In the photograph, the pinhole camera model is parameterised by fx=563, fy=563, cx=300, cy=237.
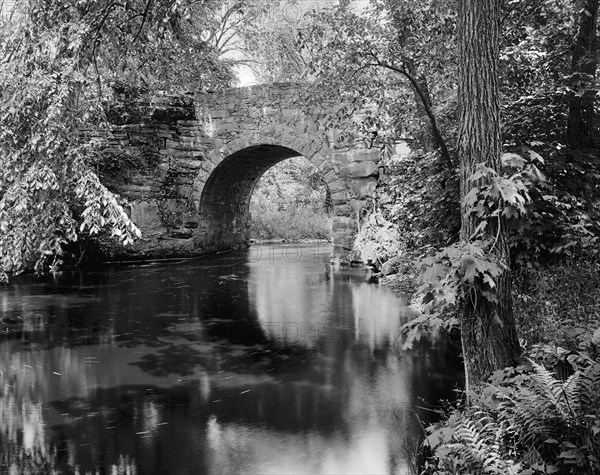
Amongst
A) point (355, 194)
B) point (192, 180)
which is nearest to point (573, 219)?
point (355, 194)

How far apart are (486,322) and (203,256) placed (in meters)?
10.9

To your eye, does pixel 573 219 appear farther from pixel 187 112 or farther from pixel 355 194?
pixel 187 112

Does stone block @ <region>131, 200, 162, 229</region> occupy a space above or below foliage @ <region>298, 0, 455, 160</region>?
below

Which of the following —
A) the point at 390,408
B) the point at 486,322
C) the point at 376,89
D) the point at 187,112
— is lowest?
the point at 390,408

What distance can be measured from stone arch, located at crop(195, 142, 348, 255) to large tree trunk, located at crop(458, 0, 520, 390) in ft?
25.9

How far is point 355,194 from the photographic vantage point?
11.0 m

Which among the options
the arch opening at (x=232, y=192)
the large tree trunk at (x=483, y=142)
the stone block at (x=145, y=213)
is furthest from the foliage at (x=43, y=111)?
the stone block at (x=145, y=213)

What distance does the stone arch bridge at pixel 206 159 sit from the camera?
11.1 m

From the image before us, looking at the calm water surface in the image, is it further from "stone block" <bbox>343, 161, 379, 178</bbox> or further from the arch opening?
the arch opening

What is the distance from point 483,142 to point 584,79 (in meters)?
2.15

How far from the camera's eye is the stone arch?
11250 millimetres

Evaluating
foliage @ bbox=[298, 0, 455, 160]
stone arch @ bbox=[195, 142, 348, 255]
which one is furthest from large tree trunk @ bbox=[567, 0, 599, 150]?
stone arch @ bbox=[195, 142, 348, 255]

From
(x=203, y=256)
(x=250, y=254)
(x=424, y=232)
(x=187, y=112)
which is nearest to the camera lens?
(x=424, y=232)

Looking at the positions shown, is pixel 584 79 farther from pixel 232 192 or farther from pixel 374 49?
pixel 232 192
